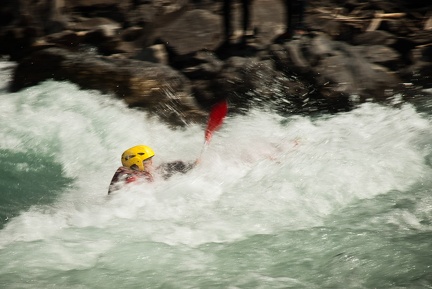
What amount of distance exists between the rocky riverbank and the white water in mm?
360

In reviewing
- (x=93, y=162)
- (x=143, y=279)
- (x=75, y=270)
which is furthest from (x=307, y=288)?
(x=93, y=162)

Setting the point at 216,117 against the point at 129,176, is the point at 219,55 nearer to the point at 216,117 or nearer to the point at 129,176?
the point at 216,117

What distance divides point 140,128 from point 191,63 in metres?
1.56

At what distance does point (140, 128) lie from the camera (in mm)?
7496

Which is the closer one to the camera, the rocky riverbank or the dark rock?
the rocky riverbank

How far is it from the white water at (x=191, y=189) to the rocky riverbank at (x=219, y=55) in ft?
1.18

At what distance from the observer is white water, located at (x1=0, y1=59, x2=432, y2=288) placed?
4.27 metres

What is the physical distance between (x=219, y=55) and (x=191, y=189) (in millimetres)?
3527

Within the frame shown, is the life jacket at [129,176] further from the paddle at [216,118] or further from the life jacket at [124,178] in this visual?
the paddle at [216,118]

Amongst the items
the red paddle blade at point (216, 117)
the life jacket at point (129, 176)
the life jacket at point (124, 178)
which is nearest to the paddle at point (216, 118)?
the red paddle blade at point (216, 117)

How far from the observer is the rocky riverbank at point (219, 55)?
7.91 meters

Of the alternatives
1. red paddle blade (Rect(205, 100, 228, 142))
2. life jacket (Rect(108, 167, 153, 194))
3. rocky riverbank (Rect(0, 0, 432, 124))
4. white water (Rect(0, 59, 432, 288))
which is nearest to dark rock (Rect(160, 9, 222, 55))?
rocky riverbank (Rect(0, 0, 432, 124))

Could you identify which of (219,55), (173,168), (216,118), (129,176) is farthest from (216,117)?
(219,55)

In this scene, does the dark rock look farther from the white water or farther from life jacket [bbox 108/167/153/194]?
life jacket [bbox 108/167/153/194]
